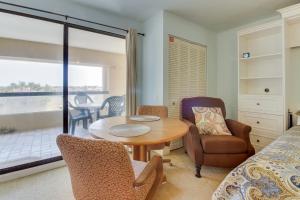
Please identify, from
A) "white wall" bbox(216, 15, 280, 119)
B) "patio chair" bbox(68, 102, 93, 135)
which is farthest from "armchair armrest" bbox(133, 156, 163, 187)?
"white wall" bbox(216, 15, 280, 119)

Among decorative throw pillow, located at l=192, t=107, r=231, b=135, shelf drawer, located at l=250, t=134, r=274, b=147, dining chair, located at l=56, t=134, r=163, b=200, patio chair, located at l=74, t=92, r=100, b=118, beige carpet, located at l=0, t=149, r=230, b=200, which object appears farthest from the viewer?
patio chair, located at l=74, t=92, r=100, b=118

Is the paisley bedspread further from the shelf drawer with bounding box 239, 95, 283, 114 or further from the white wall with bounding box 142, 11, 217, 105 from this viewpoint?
the white wall with bounding box 142, 11, 217, 105

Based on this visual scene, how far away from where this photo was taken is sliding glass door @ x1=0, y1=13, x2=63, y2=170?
2500mm

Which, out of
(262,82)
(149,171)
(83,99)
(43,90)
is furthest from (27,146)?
(262,82)

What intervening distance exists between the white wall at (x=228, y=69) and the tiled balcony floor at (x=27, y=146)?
111 inches

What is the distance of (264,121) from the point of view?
9.00 ft

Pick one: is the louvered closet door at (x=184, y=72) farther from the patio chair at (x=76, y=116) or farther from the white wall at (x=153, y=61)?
the patio chair at (x=76, y=116)

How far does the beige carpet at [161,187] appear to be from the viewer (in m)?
1.75

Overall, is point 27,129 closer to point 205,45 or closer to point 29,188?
point 29,188

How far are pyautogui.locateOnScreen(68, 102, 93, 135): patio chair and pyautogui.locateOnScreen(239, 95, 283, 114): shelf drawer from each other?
281 centimetres

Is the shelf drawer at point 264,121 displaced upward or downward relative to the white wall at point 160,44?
downward

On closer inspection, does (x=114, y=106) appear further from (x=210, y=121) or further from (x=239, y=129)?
(x=239, y=129)

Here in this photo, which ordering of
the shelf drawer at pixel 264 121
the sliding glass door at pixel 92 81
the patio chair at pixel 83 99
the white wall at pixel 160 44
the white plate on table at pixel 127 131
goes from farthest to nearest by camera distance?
the patio chair at pixel 83 99 → the sliding glass door at pixel 92 81 → the white wall at pixel 160 44 → the shelf drawer at pixel 264 121 → the white plate on table at pixel 127 131

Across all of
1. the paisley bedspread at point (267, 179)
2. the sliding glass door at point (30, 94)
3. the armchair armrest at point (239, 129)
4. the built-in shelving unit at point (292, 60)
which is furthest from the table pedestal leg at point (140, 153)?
the built-in shelving unit at point (292, 60)
